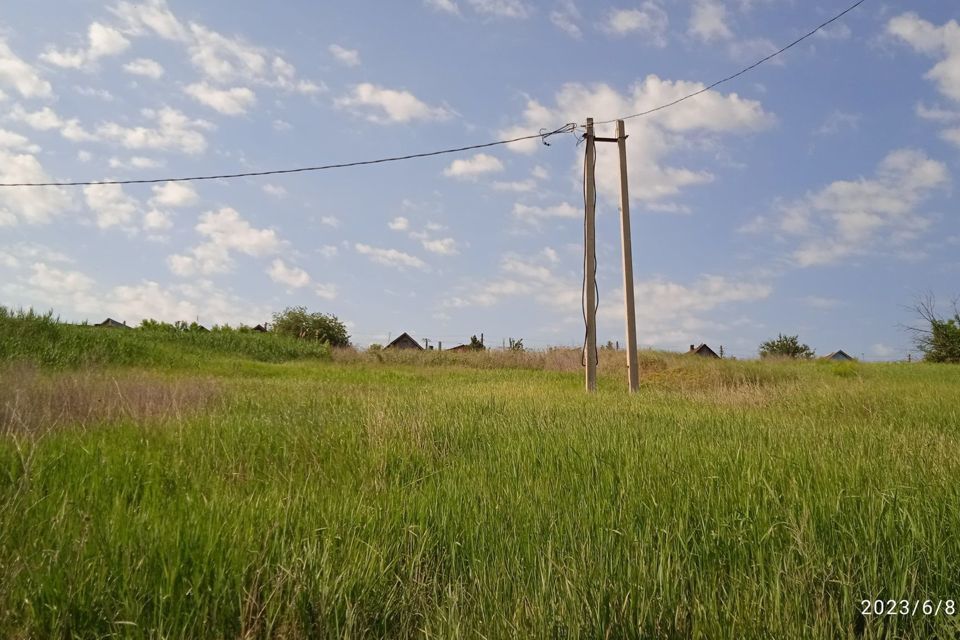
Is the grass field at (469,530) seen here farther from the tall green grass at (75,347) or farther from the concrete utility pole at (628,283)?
the tall green grass at (75,347)

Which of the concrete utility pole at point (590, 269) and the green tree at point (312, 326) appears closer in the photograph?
the concrete utility pole at point (590, 269)

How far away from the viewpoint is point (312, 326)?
42531 mm

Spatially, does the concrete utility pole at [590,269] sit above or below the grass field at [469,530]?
above

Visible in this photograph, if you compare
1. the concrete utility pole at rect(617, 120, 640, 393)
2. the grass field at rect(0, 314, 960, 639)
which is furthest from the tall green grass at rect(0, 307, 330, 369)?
the concrete utility pole at rect(617, 120, 640, 393)

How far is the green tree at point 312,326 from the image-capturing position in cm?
4200

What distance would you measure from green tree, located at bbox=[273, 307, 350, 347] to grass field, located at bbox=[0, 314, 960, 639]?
3684 cm

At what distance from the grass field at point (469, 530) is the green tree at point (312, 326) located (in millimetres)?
36839

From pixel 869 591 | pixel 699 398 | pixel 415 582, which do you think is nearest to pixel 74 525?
pixel 415 582

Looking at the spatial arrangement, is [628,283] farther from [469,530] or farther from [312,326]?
[312,326]

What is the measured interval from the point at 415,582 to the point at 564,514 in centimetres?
94

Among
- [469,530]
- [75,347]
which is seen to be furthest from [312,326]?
[469,530]

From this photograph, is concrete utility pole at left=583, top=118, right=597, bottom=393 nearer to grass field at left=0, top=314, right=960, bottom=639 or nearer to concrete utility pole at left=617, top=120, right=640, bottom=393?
concrete utility pole at left=617, top=120, right=640, bottom=393

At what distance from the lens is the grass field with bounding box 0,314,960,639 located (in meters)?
2.01

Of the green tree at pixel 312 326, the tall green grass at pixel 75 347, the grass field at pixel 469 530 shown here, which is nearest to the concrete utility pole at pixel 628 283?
the grass field at pixel 469 530
